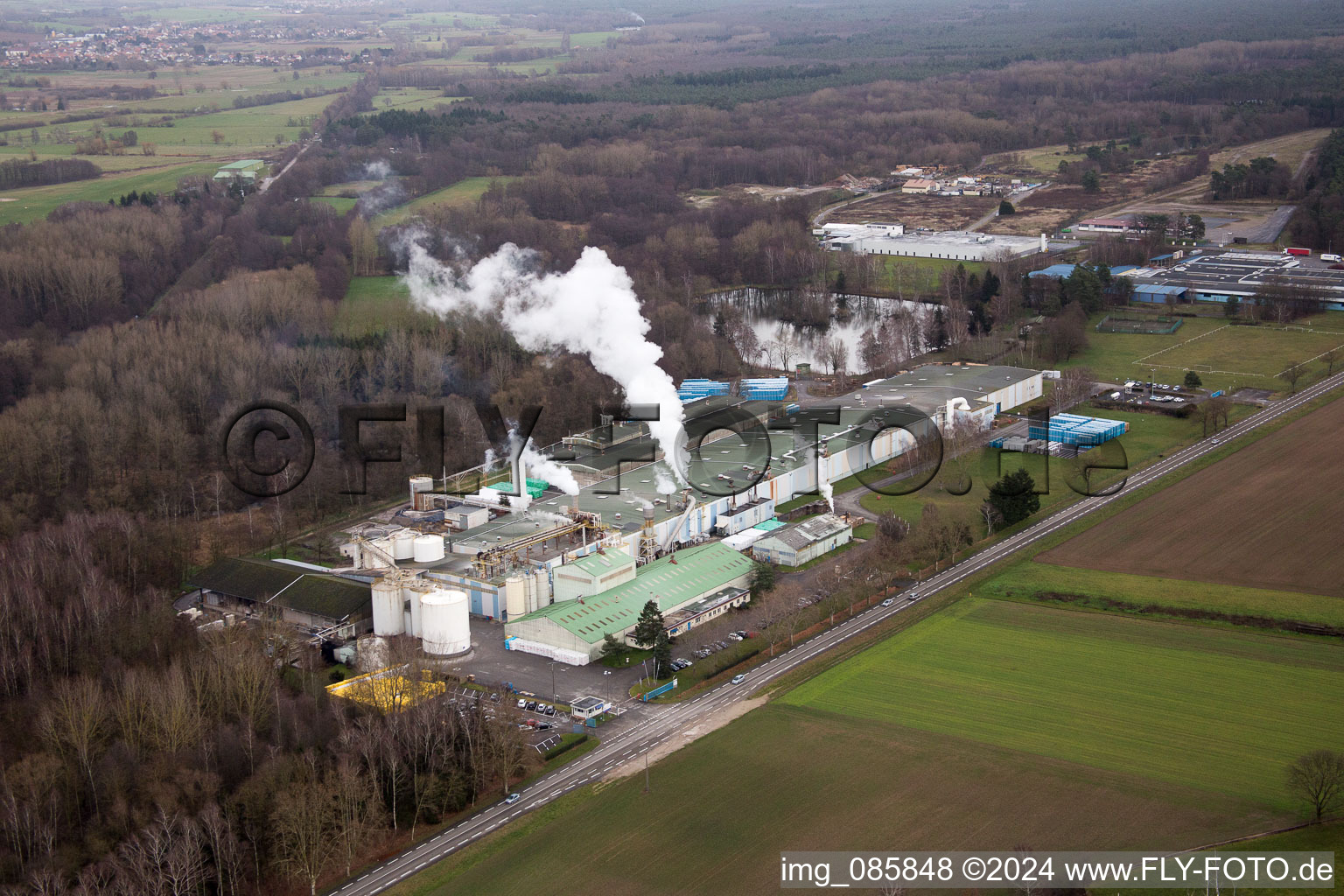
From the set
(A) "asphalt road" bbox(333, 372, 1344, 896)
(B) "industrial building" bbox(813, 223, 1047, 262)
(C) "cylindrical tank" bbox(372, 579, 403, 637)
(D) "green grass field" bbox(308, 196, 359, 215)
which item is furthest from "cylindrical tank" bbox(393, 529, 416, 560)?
(B) "industrial building" bbox(813, 223, 1047, 262)

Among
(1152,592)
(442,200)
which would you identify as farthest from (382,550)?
(442,200)

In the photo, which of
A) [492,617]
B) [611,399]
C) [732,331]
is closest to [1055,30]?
[732,331]

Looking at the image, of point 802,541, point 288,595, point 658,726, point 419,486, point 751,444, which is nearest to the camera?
point 658,726

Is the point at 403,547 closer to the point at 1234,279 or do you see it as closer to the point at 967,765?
the point at 967,765

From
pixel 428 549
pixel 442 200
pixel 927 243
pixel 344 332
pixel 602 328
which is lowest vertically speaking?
pixel 428 549

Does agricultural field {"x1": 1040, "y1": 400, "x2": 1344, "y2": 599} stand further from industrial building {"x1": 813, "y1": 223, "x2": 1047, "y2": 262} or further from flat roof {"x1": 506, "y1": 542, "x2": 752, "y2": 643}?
industrial building {"x1": 813, "y1": 223, "x2": 1047, "y2": 262}

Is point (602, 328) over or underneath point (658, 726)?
over

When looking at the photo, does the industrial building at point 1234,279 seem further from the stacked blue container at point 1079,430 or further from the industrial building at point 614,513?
the stacked blue container at point 1079,430

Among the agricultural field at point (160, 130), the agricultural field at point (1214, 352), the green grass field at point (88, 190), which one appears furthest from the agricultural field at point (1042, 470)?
the agricultural field at point (160, 130)
